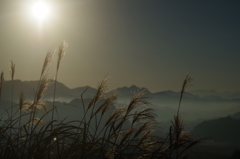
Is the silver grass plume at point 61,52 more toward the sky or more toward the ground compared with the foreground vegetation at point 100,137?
more toward the sky

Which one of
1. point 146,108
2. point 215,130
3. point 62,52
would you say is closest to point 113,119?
point 146,108

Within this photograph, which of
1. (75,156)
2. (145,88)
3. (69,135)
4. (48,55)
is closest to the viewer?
(75,156)

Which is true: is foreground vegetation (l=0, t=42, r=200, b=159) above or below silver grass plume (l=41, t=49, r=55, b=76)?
below

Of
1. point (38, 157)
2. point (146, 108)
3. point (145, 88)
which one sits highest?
point (145, 88)

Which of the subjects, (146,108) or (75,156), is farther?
(146,108)

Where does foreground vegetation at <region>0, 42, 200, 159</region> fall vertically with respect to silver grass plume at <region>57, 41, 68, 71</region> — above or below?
below

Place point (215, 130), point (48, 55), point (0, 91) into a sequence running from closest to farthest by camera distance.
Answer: point (48, 55) → point (0, 91) → point (215, 130)

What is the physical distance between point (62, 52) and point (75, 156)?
1.88m

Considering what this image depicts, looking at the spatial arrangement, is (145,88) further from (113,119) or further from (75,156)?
(75,156)

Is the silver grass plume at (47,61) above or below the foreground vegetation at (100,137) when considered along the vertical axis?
above

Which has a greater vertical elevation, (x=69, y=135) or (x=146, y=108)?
(x=146, y=108)

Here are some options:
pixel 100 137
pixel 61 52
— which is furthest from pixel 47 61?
pixel 100 137

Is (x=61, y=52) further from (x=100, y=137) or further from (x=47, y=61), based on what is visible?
(x=100, y=137)

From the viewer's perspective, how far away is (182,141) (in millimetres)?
2754
